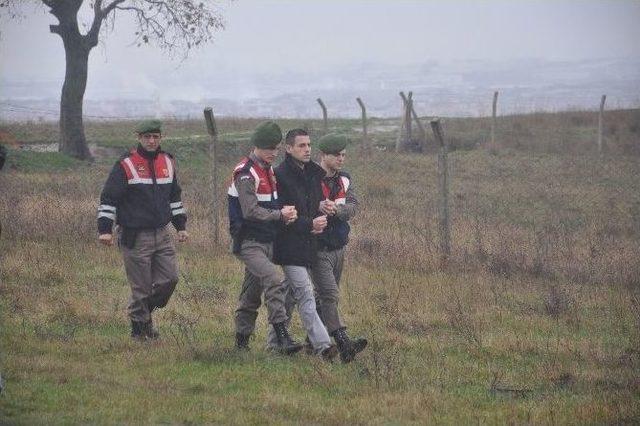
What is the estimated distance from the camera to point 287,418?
24.0ft

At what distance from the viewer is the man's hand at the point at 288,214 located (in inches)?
345

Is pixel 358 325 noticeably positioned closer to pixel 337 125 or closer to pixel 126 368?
pixel 126 368

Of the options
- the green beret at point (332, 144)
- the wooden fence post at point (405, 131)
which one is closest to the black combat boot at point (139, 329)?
the green beret at point (332, 144)

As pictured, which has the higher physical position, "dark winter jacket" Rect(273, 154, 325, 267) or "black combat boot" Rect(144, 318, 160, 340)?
"dark winter jacket" Rect(273, 154, 325, 267)

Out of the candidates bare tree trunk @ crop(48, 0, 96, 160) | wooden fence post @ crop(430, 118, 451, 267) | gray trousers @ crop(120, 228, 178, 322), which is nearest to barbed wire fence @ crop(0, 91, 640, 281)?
wooden fence post @ crop(430, 118, 451, 267)

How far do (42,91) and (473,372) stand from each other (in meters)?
86.8

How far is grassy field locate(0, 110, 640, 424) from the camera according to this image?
7.55 m

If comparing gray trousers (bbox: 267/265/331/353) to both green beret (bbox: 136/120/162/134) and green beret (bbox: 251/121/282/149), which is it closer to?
green beret (bbox: 251/121/282/149)

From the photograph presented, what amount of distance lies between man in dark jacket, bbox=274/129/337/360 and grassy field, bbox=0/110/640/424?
0.29 m

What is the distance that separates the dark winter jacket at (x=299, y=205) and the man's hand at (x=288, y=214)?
0.11 metres

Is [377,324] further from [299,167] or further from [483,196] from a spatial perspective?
[483,196]

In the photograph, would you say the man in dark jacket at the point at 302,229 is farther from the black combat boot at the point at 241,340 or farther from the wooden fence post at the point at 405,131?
the wooden fence post at the point at 405,131

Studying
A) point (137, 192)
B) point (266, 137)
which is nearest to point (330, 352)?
point (266, 137)

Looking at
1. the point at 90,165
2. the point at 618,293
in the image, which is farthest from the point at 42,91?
the point at 618,293
